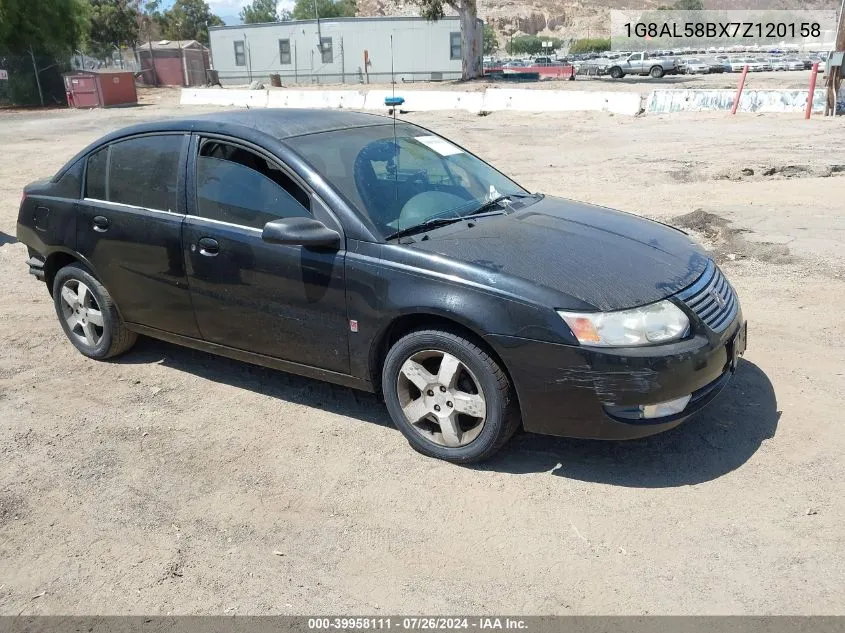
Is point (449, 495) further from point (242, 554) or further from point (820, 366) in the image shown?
point (820, 366)

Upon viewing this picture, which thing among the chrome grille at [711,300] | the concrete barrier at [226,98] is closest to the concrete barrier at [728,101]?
the concrete barrier at [226,98]

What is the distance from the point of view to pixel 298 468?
12.7ft

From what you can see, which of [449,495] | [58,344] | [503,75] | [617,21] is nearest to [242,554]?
[449,495]

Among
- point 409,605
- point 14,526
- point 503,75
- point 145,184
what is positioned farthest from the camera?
point 503,75

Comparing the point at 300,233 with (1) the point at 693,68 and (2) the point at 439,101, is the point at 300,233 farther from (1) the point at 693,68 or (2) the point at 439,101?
(1) the point at 693,68

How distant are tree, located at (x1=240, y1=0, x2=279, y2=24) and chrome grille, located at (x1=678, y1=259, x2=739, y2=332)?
109 m

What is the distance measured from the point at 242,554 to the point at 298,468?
719 mm

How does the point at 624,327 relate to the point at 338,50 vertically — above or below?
below

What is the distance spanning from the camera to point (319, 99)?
29.5 metres

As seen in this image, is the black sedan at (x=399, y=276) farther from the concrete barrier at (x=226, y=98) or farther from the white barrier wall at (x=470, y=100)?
the concrete barrier at (x=226, y=98)

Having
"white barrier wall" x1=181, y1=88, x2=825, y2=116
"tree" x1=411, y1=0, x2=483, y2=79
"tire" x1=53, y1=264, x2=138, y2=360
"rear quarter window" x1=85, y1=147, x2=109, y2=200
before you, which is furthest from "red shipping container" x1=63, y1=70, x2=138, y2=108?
"rear quarter window" x1=85, y1=147, x2=109, y2=200

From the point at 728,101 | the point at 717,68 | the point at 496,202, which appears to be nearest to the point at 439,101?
the point at 728,101

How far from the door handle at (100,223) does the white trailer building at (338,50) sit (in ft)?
120

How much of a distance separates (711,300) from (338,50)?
44.1 meters
